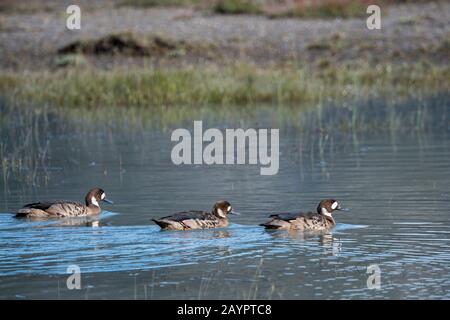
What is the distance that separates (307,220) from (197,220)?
1.15m

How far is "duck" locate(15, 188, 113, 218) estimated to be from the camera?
13.9 metres

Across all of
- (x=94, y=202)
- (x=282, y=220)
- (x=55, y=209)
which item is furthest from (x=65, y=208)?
(x=282, y=220)

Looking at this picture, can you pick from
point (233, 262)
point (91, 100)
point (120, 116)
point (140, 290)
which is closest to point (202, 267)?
point (233, 262)

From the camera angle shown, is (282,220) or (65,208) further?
(65,208)

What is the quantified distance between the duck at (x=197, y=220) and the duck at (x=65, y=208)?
62.3 inches

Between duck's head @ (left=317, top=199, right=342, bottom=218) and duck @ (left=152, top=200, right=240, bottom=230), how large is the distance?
100 centimetres

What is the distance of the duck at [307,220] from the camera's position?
12914 millimetres

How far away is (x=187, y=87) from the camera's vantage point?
26.7 m

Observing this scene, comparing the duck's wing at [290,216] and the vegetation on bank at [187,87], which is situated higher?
the vegetation on bank at [187,87]

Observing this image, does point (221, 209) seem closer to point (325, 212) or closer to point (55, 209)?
point (325, 212)

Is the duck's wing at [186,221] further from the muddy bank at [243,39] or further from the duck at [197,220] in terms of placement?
the muddy bank at [243,39]

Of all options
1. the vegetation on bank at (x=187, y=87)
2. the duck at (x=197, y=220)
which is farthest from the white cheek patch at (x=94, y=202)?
the vegetation on bank at (x=187, y=87)

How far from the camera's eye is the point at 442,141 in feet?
67.8

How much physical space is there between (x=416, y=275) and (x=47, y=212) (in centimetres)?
490
